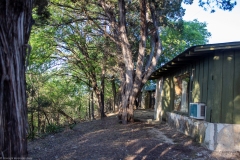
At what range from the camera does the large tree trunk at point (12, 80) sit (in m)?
2.65

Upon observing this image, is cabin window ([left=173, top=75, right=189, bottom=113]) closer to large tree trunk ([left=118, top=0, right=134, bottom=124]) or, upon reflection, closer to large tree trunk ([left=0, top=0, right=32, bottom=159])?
large tree trunk ([left=118, top=0, right=134, bottom=124])

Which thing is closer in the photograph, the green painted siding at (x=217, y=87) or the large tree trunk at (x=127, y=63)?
the green painted siding at (x=217, y=87)

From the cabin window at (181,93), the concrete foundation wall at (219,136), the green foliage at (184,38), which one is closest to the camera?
the concrete foundation wall at (219,136)

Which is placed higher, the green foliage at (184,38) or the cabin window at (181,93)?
the green foliage at (184,38)

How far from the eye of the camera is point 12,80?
2715 mm

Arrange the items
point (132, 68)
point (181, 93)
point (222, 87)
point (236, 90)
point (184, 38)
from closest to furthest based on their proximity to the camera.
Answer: point (236, 90) → point (222, 87) → point (132, 68) → point (181, 93) → point (184, 38)

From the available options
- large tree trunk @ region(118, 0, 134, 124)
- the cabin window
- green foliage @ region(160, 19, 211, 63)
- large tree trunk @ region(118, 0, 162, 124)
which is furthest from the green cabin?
green foliage @ region(160, 19, 211, 63)

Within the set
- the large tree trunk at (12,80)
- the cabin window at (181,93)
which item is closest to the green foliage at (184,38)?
the cabin window at (181,93)

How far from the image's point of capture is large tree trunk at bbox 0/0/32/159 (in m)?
2.65

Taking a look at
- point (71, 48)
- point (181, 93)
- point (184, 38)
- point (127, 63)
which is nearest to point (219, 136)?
point (181, 93)

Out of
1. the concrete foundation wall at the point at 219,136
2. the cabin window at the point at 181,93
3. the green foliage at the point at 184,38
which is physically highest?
the green foliage at the point at 184,38

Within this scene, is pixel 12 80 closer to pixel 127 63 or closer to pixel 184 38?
pixel 127 63

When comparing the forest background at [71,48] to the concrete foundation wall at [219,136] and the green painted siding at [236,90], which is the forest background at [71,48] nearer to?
the green painted siding at [236,90]

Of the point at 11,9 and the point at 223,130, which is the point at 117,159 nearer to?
the point at 223,130
